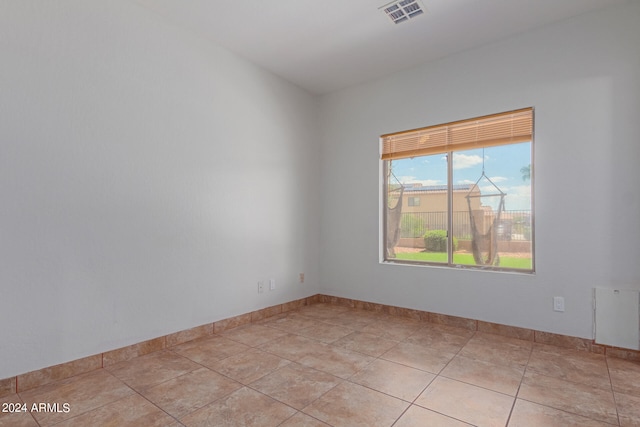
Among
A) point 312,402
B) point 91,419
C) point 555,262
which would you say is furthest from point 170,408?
point 555,262

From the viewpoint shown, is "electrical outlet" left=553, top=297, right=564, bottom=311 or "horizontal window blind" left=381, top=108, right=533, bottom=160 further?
"horizontal window blind" left=381, top=108, right=533, bottom=160

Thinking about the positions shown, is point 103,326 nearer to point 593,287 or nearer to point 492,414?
point 492,414

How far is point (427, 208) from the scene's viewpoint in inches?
143

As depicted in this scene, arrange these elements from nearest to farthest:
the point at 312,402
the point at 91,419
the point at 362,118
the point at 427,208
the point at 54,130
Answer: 1. the point at 91,419
2. the point at 312,402
3. the point at 54,130
4. the point at 427,208
5. the point at 362,118

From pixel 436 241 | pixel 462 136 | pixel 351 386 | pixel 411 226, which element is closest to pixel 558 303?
pixel 436 241

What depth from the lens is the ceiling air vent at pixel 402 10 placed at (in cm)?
254

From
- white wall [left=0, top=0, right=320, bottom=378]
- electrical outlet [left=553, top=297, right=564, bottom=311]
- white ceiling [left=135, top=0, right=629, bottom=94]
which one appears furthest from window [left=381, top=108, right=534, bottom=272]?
white wall [left=0, top=0, right=320, bottom=378]

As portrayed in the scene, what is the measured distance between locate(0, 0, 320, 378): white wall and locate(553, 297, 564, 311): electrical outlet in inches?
108

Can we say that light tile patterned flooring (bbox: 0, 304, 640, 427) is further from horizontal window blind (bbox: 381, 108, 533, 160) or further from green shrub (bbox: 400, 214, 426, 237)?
horizontal window blind (bbox: 381, 108, 533, 160)

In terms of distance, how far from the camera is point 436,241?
3.55 meters

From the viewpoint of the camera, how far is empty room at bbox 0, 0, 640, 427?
1981 mm

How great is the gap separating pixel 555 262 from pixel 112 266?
361 cm

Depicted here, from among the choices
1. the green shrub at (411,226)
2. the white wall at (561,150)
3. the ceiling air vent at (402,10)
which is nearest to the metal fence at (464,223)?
the green shrub at (411,226)

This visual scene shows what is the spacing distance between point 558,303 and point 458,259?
2.98 feet
